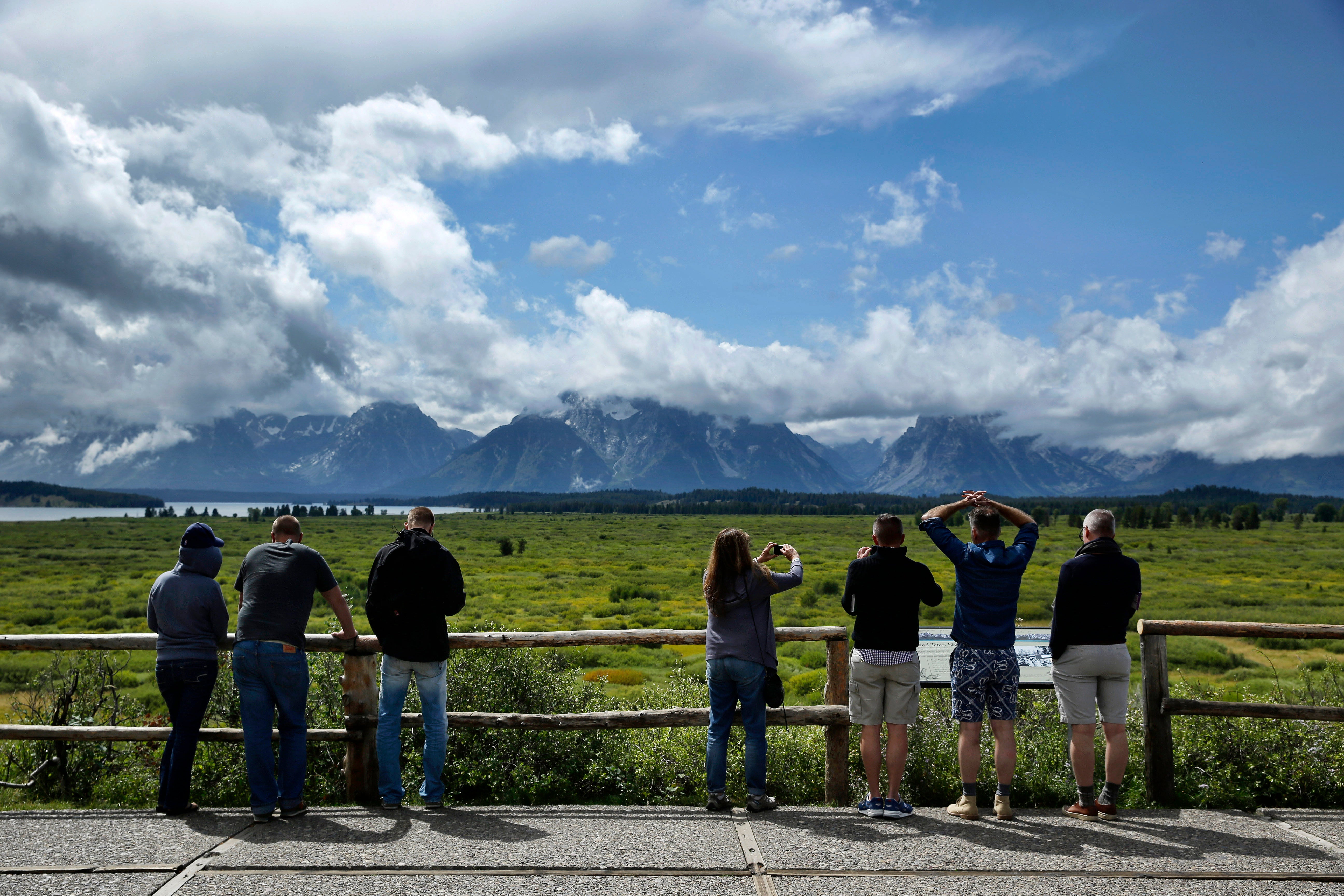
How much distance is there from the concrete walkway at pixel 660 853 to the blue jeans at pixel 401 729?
18cm

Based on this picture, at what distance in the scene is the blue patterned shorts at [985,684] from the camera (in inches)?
233

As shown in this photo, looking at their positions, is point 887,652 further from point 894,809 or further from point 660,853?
point 660,853

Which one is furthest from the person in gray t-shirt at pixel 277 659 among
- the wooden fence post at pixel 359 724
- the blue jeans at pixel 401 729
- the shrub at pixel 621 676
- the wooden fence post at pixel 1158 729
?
the shrub at pixel 621 676

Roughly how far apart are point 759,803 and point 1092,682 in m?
2.67

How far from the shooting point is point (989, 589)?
5.93 meters

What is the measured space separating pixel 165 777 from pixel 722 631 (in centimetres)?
445

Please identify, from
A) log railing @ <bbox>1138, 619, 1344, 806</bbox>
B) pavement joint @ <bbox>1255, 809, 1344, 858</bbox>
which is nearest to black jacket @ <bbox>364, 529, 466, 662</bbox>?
log railing @ <bbox>1138, 619, 1344, 806</bbox>

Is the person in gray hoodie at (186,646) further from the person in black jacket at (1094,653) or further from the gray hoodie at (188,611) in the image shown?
the person in black jacket at (1094,653)

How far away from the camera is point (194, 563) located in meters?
6.09

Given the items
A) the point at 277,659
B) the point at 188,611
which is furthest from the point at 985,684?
the point at 188,611

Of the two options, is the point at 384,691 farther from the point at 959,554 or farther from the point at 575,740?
the point at 959,554

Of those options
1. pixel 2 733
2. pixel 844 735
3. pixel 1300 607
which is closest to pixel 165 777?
pixel 2 733

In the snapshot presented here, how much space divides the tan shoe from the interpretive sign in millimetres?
1060

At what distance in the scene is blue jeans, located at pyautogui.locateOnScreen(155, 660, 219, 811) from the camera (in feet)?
19.7
